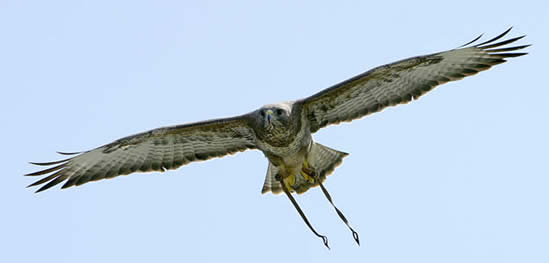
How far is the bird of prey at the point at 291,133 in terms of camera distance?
1295cm

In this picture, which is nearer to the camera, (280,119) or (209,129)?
(280,119)

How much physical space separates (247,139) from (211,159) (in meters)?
0.71

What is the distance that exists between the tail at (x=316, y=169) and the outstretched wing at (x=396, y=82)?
0.65 meters

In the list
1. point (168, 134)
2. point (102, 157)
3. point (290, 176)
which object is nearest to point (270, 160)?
point (290, 176)

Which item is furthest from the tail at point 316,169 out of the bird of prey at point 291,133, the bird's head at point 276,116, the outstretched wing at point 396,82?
the bird's head at point 276,116

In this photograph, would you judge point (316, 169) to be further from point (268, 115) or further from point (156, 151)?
point (156, 151)

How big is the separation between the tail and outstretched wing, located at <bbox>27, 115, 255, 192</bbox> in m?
0.72

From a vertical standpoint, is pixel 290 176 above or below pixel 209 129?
below

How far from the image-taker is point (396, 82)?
1328cm

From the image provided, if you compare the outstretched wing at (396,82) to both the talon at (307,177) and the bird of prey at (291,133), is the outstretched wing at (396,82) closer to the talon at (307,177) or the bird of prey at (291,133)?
the bird of prey at (291,133)

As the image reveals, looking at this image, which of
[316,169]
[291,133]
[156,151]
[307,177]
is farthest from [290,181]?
[156,151]

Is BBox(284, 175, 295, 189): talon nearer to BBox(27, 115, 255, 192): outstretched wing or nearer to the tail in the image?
the tail

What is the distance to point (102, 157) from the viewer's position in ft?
45.5

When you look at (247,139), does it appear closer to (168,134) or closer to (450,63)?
(168,134)
